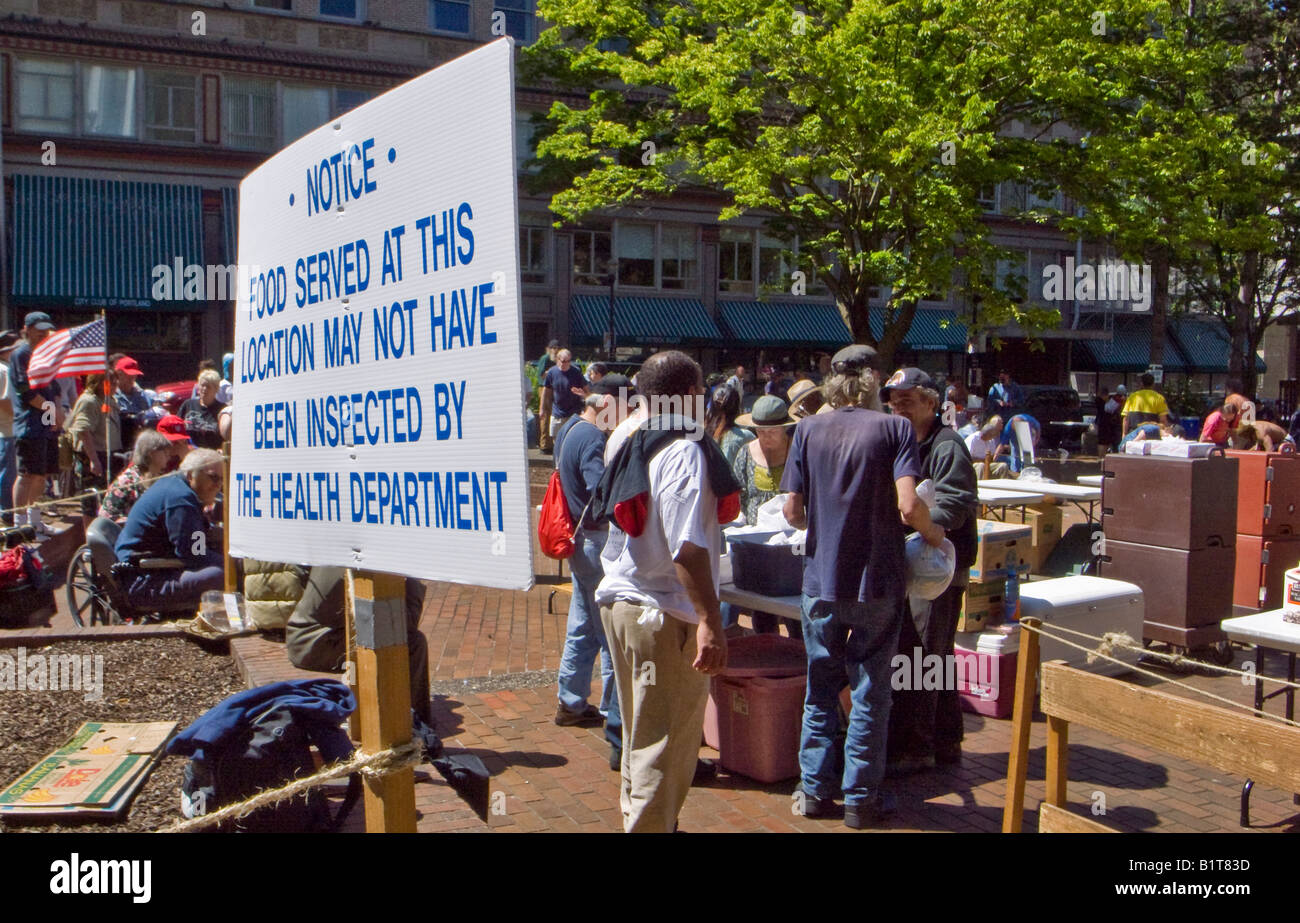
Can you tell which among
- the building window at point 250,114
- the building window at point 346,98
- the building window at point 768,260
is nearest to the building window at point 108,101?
the building window at point 250,114

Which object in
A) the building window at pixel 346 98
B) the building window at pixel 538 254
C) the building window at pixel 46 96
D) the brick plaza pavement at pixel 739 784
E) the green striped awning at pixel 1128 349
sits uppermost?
the building window at pixel 346 98

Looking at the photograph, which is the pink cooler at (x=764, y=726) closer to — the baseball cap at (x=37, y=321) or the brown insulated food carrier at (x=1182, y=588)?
the brown insulated food carrier at (x=1182, y=588)

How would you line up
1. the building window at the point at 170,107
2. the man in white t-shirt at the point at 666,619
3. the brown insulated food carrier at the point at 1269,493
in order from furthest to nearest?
the building window at the point at 170,107
the brown insulated food carrier at the point at 1269,493
the man in white t-shirt at the point at 666,619

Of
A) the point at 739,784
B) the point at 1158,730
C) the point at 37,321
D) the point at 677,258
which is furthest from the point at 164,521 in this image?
the point at 677,258

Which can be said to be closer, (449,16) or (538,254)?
(449,16)

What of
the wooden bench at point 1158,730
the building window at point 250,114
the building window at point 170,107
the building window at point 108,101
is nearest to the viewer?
the wooden bench at point 1158,730

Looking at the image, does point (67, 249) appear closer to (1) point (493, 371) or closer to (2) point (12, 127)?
(2) point (12, 127)

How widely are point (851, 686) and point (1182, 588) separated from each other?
3.60m

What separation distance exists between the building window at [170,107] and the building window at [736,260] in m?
14.9

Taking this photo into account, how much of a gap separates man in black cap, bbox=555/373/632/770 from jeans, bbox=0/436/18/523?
6431 mm

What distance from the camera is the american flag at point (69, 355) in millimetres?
10492

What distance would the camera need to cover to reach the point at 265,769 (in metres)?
3.98

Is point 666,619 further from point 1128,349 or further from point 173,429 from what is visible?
point 1128,349
